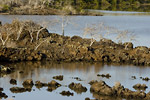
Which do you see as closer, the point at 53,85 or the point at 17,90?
the point at 17,90

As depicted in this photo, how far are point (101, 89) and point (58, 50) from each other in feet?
62.0

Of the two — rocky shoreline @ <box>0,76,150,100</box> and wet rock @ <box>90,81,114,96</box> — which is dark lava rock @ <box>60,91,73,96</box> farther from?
wet rock @ <box>90,81,114,96</box>

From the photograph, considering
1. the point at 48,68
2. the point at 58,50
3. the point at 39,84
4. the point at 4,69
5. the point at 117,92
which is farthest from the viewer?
the point at 58,50

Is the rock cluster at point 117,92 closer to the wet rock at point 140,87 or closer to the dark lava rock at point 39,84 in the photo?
the wet rock at point 140,87

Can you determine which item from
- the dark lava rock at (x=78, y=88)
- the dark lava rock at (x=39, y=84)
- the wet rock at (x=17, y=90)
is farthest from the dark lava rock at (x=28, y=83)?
the dark lava rock at (x=78, y=88)

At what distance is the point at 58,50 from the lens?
200 feet

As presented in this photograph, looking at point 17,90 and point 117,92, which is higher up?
point 17,90

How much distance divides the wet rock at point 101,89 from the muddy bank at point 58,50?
15.8m

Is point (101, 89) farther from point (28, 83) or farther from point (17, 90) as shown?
point (17, 90)

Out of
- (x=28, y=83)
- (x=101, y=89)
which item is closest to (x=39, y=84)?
(x=28, y=83)

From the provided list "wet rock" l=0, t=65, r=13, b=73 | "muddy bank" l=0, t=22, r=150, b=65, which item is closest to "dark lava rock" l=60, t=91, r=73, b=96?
"wet rock" l=0, t=65, r=13, b=73

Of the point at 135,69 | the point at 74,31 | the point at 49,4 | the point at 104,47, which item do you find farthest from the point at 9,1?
the point at 135,69

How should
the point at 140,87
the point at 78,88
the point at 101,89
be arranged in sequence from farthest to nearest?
the point at 140,87 → the point at 78,88 → the point at 101,89

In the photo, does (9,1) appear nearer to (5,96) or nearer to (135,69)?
(135,69)
